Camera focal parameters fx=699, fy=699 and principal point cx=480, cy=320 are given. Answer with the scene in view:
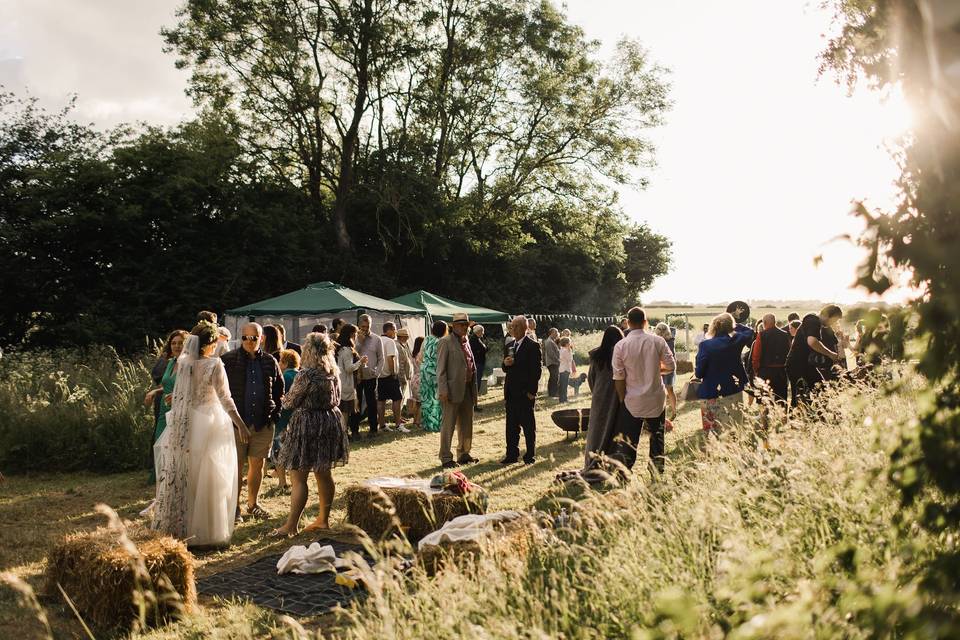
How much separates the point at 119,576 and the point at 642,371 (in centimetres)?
530

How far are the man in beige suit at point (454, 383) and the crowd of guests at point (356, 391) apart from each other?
0.05 feet

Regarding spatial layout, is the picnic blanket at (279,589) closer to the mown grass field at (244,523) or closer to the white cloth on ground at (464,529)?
the mown grass field at (244,523)

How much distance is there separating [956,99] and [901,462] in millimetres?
1025

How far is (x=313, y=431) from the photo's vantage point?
6609 mm

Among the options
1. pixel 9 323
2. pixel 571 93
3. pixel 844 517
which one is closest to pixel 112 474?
pixel 844 517

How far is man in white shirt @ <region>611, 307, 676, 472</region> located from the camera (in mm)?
7621

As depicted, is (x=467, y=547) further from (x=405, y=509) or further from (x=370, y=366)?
(x=370, y=366)

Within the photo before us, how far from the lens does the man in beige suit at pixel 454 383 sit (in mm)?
9727

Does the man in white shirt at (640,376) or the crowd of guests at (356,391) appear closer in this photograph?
the crowd of guests at (356,391)

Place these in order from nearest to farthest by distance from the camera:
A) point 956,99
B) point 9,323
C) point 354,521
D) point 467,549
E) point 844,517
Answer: point 956,99 < point 844,517 < point 467,549 < point 354,521 < point 9,323

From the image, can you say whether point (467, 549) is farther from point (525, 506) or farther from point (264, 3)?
point (264, 3)

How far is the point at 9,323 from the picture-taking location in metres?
18.8

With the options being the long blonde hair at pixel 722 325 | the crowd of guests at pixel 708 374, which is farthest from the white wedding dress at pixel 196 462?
the long blonde hair at pixel 722 325

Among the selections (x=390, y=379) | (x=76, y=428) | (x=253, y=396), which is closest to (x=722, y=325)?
(x=253, y=396)
